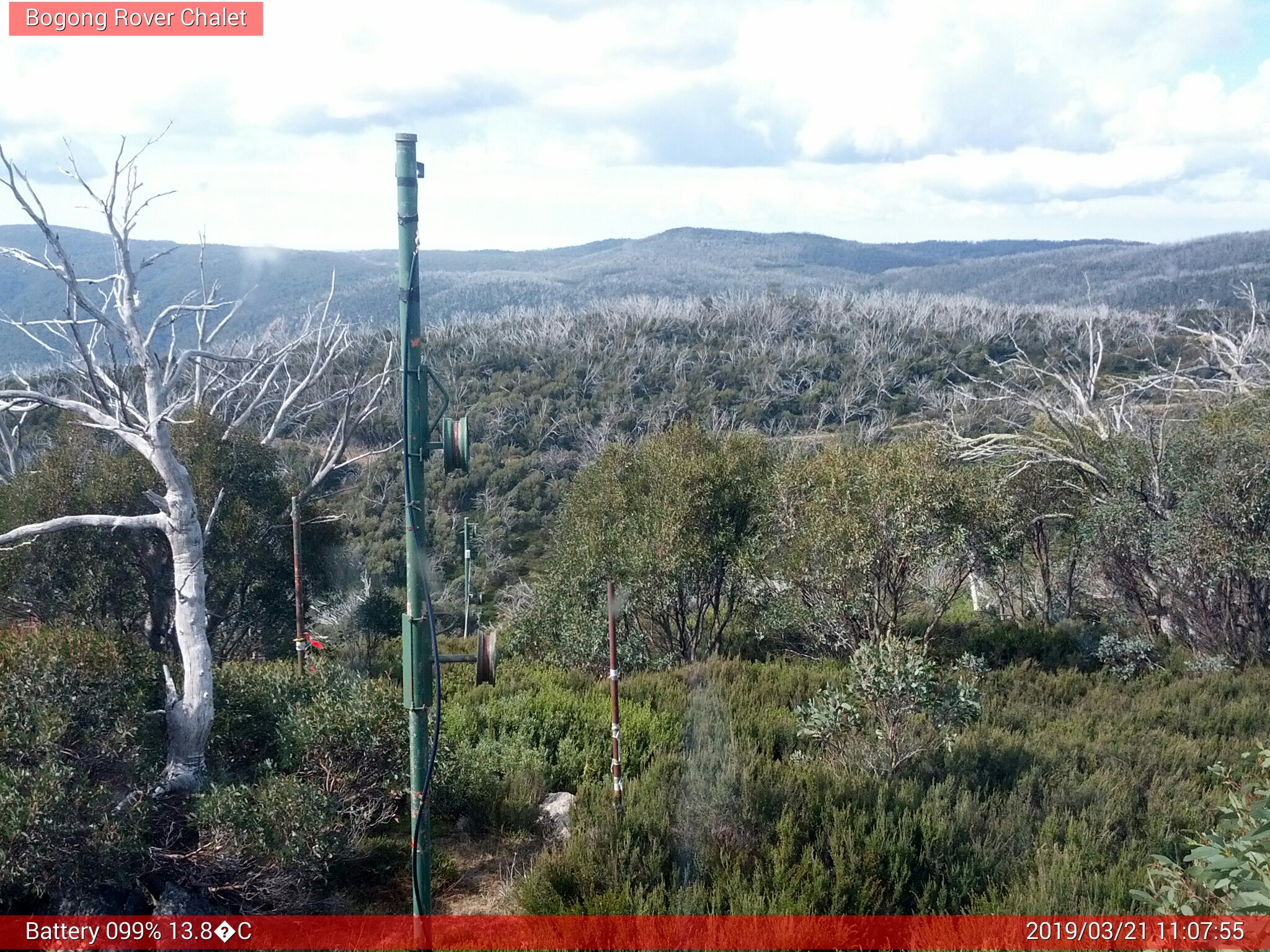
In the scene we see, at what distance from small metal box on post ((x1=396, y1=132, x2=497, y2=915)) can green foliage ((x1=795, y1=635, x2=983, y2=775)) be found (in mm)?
4094

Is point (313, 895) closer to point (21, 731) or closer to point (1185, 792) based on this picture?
point (21, 731)

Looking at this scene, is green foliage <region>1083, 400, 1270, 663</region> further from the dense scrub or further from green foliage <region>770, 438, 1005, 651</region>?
the dense scrub

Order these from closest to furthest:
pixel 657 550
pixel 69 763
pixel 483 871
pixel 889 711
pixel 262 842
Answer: pixel 69 763 → pixel 262 842 → pixel 483 871 → pixel 889 711 → pixel 657 550

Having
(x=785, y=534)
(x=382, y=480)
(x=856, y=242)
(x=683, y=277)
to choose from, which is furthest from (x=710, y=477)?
(x=856, y=242)

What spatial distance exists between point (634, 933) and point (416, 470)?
2.99 meters

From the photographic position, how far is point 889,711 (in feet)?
24.9

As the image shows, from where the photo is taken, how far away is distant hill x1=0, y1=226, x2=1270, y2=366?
2830 centimetres

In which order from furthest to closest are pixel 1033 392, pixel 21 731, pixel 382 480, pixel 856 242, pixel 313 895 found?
pixel 856 242 → pixel 382 480 → pixel 1033 392 → pixel 313 895 → pixel 21 731

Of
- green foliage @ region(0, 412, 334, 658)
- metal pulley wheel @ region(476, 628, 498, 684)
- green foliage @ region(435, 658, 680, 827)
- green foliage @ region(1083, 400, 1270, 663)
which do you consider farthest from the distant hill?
green foliage @ region(1083, 400, 1270, 663)

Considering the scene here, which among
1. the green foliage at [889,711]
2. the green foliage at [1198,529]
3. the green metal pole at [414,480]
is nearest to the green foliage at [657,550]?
the green foliage at [1198,529]

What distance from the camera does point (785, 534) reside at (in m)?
13.7

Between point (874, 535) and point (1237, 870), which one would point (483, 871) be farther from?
point (874, 535)

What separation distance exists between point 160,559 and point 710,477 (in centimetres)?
743

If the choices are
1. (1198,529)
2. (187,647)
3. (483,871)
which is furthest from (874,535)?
(187,647)
